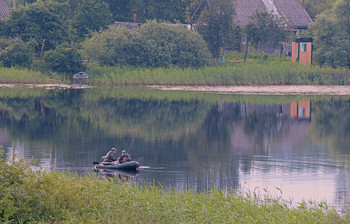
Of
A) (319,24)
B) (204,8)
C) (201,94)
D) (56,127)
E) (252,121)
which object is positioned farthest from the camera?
(204,8)

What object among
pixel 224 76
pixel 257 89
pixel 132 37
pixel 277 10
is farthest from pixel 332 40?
pixel 132 37

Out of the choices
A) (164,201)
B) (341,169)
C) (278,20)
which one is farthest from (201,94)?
(164,201)

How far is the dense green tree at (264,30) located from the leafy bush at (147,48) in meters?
6.68

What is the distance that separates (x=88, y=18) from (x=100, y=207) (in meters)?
60.1

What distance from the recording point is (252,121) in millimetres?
40219

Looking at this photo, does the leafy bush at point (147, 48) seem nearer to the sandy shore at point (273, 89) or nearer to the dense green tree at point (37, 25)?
the dense green tree at point (37, 25)

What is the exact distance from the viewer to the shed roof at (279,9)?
3142 inches

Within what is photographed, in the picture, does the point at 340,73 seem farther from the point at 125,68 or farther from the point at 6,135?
the point at 6,135

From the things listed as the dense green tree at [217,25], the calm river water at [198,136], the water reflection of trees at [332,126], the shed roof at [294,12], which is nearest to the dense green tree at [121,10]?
the dense green tree at [217,25]

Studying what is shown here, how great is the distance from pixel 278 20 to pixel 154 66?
16274 millimetres

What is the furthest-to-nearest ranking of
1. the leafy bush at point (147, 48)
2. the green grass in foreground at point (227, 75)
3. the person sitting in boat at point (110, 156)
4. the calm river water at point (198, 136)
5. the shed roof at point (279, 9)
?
1. the shed roof at point (279, 9)
2. the leafy bush at point (147, 48)
3. the green grass in foreground at point (227, 75)
4. the person sitting in boat at point (110, 156)
5. the calm river water at point (198, 136)

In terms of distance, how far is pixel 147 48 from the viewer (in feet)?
212

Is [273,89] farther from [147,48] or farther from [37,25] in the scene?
[37,25]

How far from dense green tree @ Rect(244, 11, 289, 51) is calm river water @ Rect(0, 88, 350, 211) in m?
17.4
